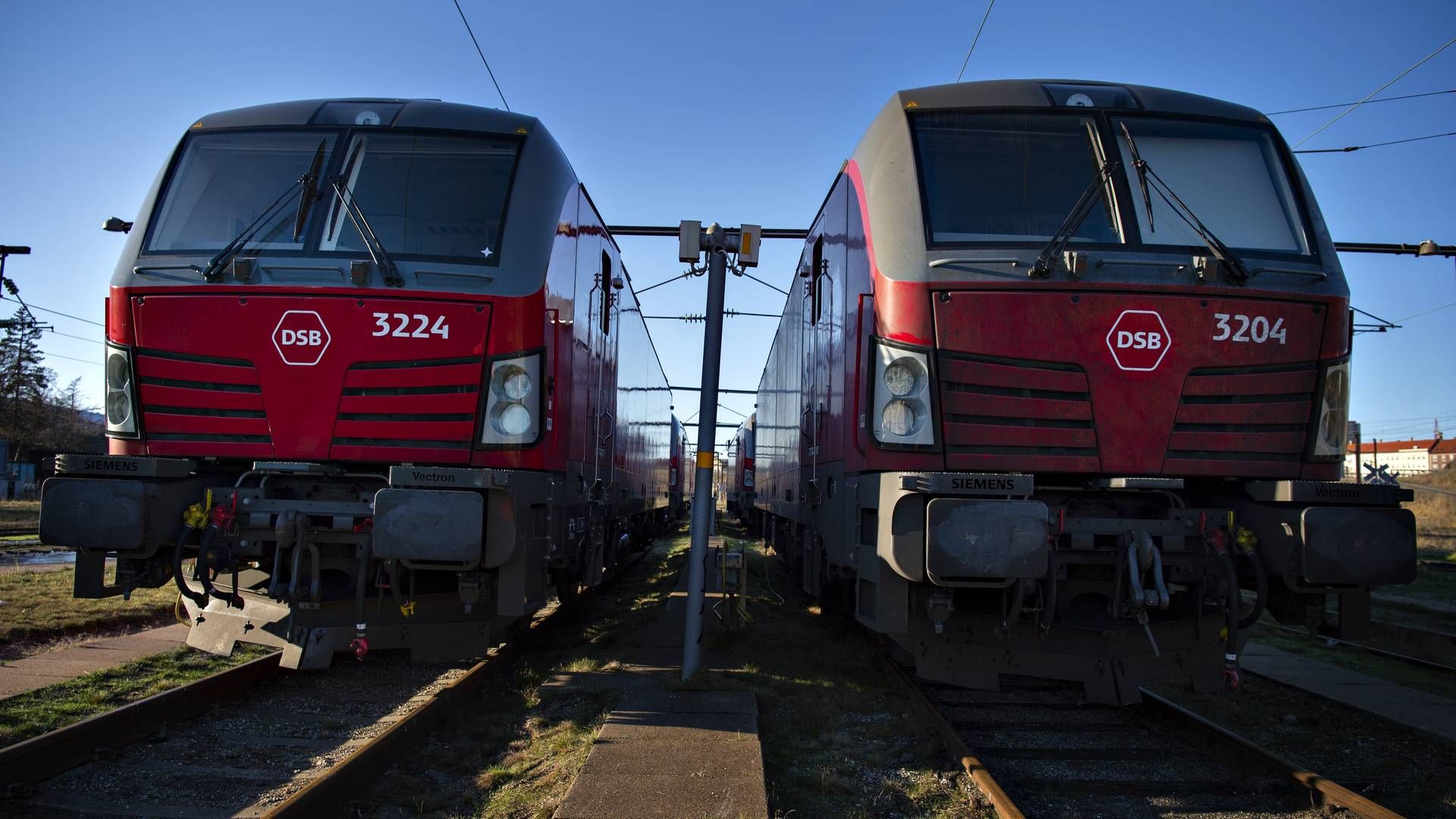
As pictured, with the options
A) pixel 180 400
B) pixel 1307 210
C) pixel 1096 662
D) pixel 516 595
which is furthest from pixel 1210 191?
pixel 180 400

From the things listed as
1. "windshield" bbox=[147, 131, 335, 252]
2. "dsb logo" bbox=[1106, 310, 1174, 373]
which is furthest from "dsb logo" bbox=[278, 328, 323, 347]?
"dsb logo" bbox=[1106, 310, 1174, 373]

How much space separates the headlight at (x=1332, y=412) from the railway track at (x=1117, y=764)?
1690 mm

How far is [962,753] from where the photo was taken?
4840 millimetres

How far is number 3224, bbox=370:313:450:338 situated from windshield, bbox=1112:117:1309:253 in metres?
4.12

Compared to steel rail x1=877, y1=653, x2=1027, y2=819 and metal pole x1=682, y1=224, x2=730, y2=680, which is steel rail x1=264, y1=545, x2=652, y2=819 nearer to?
metal pole x1=682, y1=224, x2=730, y2=680

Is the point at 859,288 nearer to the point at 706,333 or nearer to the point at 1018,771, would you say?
the point at 706,333

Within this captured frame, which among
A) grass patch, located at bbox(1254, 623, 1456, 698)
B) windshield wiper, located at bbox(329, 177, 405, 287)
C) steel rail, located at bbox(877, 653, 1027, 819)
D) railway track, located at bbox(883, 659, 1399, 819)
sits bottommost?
grass patch, located at bbox(1254, 623, 1456, 698)

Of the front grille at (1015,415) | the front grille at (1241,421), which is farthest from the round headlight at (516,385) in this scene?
the front grille at (1241,421)

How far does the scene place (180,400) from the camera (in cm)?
543

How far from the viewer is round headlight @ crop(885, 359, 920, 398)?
5012 millimetres

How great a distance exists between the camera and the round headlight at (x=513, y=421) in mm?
5496

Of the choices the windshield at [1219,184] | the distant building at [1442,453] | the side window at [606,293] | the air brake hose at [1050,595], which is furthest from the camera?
the distant building at [1442,453]

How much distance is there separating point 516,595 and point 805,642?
3.62 m

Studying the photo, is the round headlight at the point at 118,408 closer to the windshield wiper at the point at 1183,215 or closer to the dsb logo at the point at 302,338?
the dsb logo at the point at 302,338
